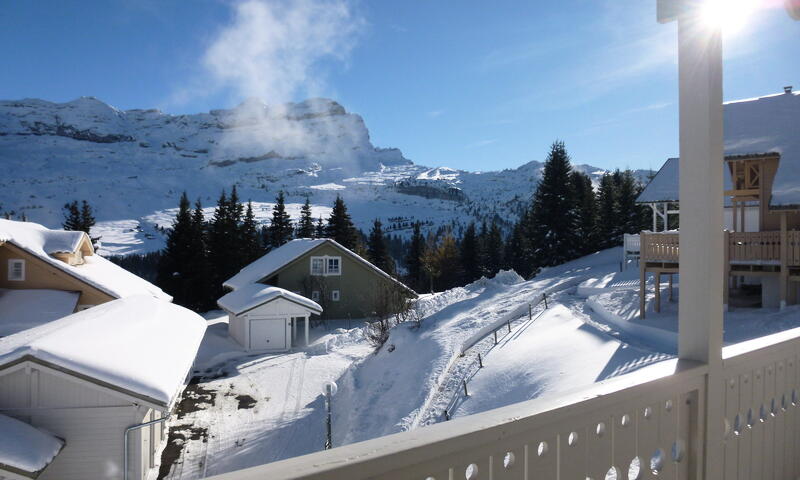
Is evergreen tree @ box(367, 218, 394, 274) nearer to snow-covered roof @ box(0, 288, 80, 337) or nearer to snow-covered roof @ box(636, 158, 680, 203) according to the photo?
snow-covered roof @ box(0, 288, 80, 337)

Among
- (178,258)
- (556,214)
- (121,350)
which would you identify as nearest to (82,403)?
(121,350)

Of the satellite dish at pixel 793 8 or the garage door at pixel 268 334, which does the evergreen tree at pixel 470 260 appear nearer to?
the garage door at pixel 268 334

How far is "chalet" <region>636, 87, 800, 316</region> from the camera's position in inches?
473

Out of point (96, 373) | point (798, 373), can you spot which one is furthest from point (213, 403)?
point (798, 373)

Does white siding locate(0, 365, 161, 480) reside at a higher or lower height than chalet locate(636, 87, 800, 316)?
→ lower

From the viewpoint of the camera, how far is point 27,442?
827cm

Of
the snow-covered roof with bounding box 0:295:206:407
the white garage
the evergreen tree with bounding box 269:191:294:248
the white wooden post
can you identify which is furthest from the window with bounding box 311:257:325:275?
the white wooden post

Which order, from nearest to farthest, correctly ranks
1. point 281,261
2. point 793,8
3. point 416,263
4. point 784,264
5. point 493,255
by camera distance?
point 793,8 → point 784,264 → point 281,261 → point 493,255 → point 416,263

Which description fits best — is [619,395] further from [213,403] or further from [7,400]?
[213,403]

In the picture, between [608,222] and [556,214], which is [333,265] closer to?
[556,214]

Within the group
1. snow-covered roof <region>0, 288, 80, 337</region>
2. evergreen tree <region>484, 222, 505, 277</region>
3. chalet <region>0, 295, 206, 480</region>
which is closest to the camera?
chalet <region>0, 295, 206, 480</region>

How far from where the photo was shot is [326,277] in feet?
96.5

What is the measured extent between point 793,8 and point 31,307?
21769 mm

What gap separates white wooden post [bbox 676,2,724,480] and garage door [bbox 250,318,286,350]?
20.8 m
